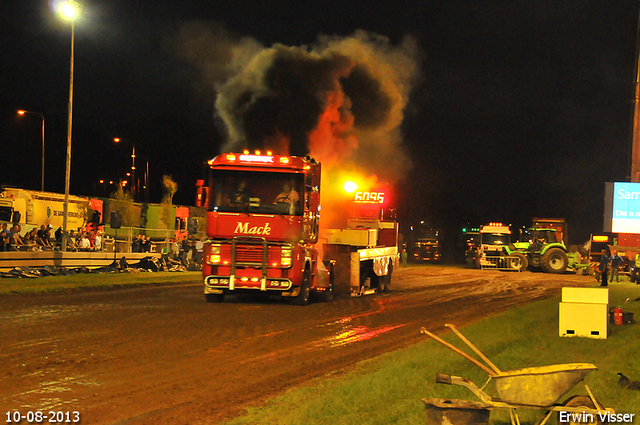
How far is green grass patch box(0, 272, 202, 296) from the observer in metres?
18.2

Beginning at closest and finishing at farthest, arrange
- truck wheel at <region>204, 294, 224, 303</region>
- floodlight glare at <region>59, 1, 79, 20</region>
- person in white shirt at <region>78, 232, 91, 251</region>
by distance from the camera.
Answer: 1. truck wheel at <region>204, 294, 224, 303</region>
2. floodlight glare at <region>59, 1, 79, 20</region>
3. person in white shirt at <region>78, 232, 91, 251</region>

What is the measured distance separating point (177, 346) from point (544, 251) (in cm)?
3415

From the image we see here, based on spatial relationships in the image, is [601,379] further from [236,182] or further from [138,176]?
[138,176]

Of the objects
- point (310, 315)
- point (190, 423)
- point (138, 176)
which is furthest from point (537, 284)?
point (138, 176)

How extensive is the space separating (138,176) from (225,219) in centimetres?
7553

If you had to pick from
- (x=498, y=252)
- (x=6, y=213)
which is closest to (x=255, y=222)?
(x=6, y=213)

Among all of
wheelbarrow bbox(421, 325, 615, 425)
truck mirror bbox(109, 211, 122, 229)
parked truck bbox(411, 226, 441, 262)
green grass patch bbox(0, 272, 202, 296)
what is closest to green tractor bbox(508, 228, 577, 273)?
parked truck bbox(411, 226, 441, 262)

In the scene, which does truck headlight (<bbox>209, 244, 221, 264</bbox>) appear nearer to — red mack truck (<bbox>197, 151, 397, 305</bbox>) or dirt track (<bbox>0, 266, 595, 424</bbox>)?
red mack truck (<bbox>197, 151, 397, 305</bbox>)

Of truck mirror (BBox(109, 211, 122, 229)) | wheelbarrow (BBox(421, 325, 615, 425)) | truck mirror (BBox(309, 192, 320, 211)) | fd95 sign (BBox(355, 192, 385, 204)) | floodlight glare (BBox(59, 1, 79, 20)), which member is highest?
floodlight glare (BBox(59, 1, 79, 20))

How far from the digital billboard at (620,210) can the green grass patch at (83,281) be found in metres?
17.8

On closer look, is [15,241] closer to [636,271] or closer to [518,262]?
[636,271]

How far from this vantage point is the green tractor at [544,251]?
39688mm

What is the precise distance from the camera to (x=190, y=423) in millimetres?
6176

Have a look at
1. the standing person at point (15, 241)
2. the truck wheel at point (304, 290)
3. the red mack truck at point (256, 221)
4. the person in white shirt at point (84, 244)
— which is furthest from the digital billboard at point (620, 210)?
the standing person at point (15, 241)
